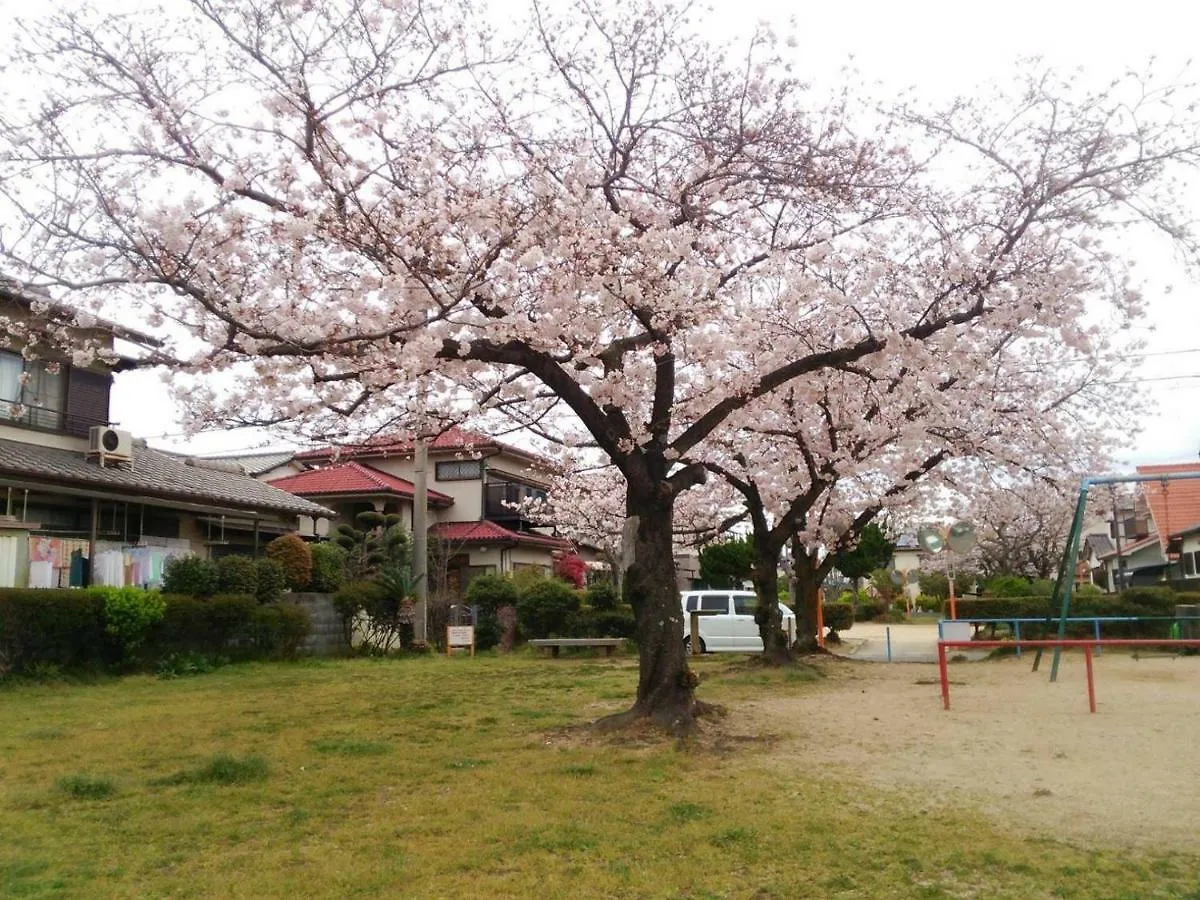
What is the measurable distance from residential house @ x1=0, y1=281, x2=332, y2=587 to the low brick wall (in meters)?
2.21

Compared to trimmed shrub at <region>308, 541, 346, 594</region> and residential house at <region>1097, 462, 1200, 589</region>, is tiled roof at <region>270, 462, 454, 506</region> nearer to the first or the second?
trimmed shrub at <region>308, 541, 346, 594</region>

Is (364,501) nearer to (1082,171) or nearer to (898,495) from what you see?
(898,495)

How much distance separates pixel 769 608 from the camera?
1536 cm

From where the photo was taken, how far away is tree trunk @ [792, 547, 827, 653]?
57.7 ft

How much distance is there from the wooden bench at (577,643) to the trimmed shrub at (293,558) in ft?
15.7

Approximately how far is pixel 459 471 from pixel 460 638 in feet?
34.4

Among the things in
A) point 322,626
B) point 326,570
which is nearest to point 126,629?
point 322,626

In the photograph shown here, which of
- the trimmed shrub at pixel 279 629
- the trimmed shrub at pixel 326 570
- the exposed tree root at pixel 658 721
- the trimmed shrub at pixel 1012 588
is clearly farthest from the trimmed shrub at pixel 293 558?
the trimmed shrub at pixel 1012 588

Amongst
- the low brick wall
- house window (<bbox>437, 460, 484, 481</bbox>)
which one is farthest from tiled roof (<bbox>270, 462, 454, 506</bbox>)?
the low brick wall

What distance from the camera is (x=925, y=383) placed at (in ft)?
34.9

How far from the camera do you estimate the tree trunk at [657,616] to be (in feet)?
27.9

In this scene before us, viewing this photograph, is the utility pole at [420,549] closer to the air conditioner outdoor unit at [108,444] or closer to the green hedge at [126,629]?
the green hedge at [126,629]

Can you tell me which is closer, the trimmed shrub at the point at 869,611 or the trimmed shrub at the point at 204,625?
the trimmed shrub at the point at 204,625

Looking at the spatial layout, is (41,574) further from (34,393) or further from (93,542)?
(34,393)
